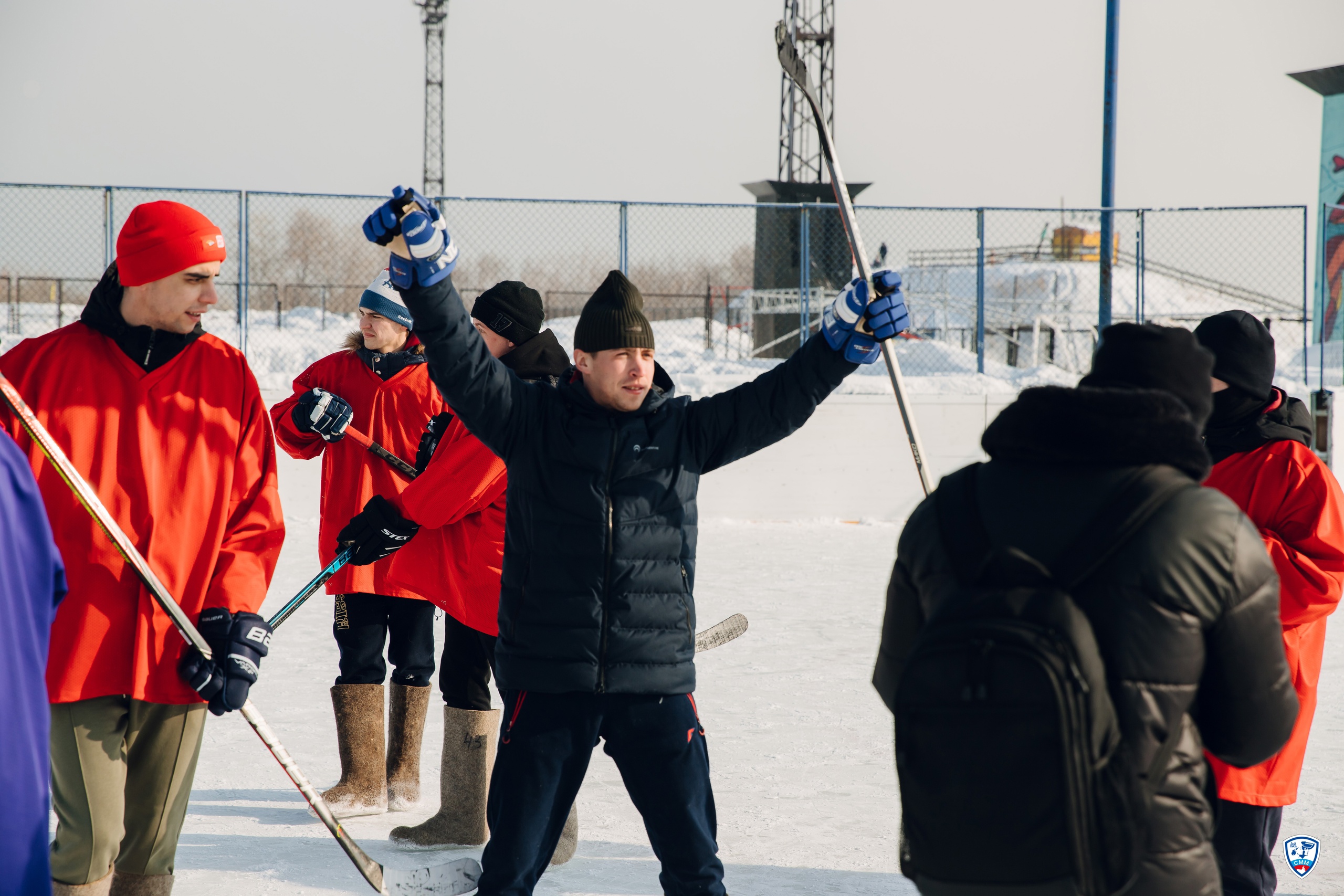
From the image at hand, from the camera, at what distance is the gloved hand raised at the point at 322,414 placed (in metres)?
3.39

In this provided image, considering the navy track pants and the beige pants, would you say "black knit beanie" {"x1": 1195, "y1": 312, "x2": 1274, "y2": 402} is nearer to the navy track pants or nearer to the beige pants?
the navy track pants

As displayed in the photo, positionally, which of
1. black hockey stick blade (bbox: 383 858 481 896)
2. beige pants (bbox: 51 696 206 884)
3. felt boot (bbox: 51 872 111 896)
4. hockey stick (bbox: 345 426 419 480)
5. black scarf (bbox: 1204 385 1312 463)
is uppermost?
black scarf (bbox: 1204 385 1312 463)

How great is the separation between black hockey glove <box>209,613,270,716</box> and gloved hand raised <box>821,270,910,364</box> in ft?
4.16

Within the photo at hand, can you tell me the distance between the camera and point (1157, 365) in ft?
5.38

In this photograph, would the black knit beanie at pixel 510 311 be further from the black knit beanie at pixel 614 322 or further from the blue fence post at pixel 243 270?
the blue fence post at pixel 243 270

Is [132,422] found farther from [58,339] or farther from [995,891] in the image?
[995,891]

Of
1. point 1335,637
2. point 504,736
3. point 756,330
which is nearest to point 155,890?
point 504,736

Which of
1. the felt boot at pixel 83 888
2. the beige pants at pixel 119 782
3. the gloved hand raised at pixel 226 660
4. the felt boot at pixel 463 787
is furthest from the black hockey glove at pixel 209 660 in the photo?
the felt boot at pixel 463 787

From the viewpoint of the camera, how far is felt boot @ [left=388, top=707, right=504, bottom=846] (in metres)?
3.21

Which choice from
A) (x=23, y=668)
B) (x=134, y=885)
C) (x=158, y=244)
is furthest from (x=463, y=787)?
(x=23, y=668)

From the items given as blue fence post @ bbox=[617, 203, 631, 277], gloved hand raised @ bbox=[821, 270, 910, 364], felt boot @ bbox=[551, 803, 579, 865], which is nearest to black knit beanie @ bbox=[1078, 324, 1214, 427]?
gloved hand raised @ bbox=[821, 270, 910, 364]

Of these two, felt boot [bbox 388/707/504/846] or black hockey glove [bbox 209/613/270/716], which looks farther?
felt boot [bbox 388/707/504/846]

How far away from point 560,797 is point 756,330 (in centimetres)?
1214

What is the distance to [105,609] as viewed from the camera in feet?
7.04
